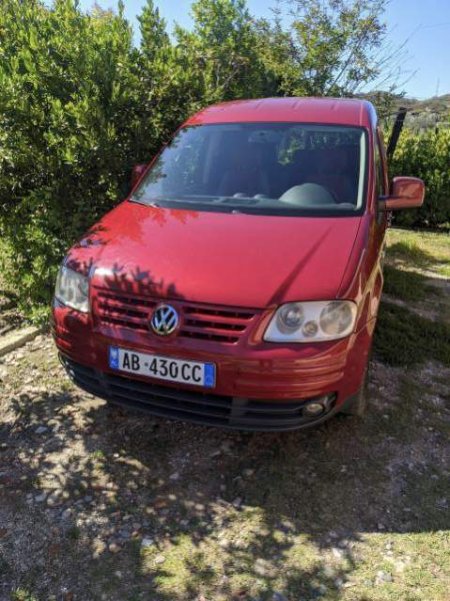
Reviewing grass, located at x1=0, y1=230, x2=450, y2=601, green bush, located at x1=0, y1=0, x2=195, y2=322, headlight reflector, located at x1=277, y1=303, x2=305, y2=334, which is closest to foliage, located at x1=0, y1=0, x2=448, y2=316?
green bush, located at x1=0, y1=0, x2=195, y2=322

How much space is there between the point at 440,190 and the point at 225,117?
7092 mm

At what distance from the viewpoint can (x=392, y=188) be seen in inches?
136

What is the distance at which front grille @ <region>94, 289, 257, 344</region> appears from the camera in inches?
92.2

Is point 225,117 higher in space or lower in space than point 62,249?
higher

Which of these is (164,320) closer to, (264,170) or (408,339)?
(264,170)

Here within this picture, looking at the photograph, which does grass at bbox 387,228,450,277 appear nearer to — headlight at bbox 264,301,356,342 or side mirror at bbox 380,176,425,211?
side mirror at bbox 380,176,425,211

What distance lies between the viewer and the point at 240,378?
2332mm

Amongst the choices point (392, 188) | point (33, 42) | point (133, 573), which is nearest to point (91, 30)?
point (33, 42)

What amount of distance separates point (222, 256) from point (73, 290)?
0.84 m

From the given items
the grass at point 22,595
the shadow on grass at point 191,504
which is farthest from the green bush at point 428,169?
the grass at point 22,595

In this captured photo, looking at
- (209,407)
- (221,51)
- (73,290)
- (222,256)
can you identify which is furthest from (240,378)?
(221,51)

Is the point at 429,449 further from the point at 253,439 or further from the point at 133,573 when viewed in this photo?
the point at 133,573

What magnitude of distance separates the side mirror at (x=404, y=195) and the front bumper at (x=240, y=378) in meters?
1.01

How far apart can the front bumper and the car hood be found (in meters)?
0.23
